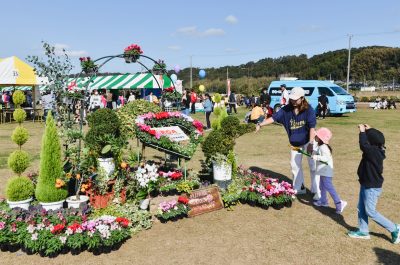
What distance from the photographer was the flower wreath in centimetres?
659

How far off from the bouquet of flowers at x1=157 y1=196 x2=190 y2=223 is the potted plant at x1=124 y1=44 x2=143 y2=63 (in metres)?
3.14

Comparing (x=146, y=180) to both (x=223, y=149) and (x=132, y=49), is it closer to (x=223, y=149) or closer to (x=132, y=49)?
(x=223, y=149)

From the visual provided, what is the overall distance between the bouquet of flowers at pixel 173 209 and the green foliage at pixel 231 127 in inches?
61.5

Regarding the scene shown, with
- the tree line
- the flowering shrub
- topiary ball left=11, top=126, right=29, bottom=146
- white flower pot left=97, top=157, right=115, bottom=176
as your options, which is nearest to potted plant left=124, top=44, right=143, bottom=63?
the flowering shrub

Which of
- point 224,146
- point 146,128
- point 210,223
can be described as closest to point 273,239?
point 210,223

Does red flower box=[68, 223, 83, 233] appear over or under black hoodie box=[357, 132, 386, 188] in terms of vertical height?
under

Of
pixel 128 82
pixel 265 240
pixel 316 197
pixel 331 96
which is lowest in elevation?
pixel 265 240

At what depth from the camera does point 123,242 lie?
16.8ft

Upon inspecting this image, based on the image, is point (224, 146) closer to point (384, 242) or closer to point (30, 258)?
point (384, 242)

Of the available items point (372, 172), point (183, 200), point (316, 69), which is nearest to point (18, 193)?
point (183, 200)

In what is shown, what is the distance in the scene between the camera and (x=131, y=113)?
7.42m

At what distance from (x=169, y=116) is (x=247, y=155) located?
15.3ft

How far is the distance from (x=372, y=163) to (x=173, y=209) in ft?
10.1

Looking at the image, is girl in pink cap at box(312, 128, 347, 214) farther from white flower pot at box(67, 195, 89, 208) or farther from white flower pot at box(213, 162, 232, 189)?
white flower pot at box(67, 195, 89, 208)
